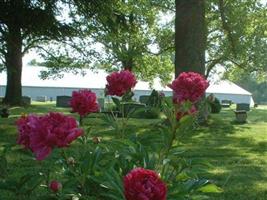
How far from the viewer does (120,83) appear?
448 centimetres

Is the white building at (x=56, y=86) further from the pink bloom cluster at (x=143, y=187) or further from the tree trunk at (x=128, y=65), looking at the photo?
the pink bloom cluster at (x=143, y=187)

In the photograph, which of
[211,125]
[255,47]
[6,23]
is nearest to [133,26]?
[211,125]

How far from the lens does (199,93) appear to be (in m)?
3.99

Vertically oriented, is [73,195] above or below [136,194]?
below

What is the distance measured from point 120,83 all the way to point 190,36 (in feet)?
44.1

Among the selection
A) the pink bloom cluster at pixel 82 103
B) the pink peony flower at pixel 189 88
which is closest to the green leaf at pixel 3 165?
the pink bloom cluster at pixel 82 103

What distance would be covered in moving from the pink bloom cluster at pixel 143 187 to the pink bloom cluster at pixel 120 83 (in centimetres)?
218

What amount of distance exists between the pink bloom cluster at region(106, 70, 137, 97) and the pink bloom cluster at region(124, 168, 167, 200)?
2.18 metres

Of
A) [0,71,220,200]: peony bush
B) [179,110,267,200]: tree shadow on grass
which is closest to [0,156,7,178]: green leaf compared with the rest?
[0,71,220,200]: peony bush

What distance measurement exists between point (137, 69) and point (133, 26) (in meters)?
17.9

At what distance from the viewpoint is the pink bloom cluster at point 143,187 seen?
7.39 ft

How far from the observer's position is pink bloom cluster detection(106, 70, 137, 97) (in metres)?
4.48

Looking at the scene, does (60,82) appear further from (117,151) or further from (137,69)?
(117,151)

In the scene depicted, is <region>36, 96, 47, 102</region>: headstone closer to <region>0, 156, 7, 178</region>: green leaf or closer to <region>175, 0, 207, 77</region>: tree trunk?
<region>175, 0, 207, 77</region>: tree trunk
